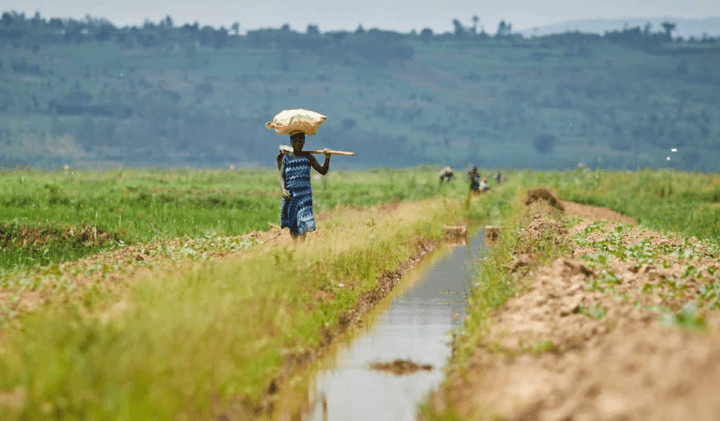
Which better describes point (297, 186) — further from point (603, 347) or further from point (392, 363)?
point (603, 347)

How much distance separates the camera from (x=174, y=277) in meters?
9.83

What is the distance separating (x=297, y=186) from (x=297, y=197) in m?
0.19

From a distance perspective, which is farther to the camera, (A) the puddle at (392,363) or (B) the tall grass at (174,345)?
(A) the puddle at (392,363)

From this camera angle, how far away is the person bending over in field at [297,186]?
46.1 ft

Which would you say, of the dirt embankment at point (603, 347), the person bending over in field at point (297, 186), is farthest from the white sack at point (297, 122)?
the dirt embankment at point (603, 347)

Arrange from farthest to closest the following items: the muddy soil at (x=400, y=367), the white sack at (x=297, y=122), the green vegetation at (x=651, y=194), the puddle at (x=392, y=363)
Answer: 1. the green vegetation at (x=651, y=194)
2. the white sack at (x=297, y=122)
3. the muddy soil at (x=400, y=367)
4. the puddle at (x=392, y=363)

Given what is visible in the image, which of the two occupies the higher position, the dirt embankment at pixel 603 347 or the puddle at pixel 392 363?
the dirt embankment at pixel 603 347

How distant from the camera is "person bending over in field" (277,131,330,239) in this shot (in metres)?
14.0

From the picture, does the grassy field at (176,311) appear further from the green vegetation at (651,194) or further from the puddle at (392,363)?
the green vegetation at (651,194)

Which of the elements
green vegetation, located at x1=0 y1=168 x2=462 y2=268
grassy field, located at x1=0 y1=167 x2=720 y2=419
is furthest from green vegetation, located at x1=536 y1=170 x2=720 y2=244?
grassy field, located at x1=0 y1=167 x2=720 y2=419

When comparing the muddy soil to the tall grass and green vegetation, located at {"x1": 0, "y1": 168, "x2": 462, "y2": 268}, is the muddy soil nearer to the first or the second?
the tall grass

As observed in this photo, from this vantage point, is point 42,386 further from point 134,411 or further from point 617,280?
point 617,280

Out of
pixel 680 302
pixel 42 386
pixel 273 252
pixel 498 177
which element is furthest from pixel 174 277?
pixel 498 177

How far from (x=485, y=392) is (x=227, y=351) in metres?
2.24
